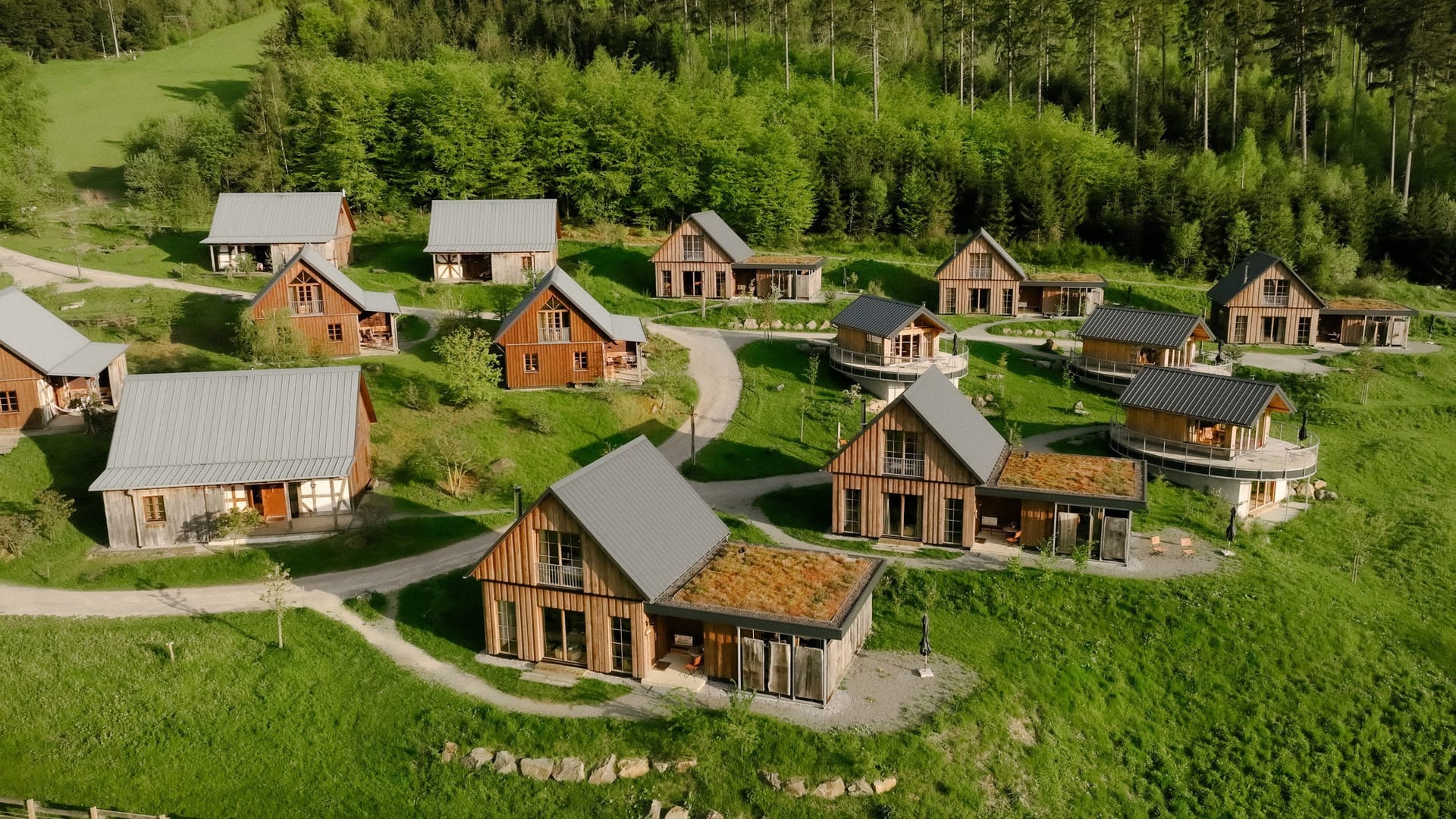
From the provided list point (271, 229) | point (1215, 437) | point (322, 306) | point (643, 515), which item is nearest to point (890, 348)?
point (1215, 437)

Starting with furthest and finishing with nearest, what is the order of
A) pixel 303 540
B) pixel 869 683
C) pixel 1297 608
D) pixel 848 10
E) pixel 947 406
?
pixel 848 10 → pixel 947 406 → pixel 303 540 → pixel 1297 608 → pixel 869 683

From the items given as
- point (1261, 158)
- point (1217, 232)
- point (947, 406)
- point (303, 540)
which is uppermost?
point (1261, 158)

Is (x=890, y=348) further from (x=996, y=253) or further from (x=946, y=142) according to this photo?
(x=946, y=142)

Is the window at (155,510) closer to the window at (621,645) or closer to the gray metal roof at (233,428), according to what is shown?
the gray metal roof at (233,428)

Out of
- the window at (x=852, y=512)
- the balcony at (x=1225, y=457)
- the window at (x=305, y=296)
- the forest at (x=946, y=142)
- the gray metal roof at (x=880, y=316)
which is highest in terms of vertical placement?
the forest at (x=946, y=142)

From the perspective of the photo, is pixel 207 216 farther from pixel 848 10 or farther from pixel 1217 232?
pixel 1217 232

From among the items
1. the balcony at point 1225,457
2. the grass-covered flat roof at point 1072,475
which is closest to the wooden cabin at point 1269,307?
the balcony at point 1225,457

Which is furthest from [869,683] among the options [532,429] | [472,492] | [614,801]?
[532,429]
